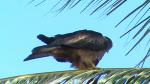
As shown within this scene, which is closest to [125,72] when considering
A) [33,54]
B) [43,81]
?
[43,81]

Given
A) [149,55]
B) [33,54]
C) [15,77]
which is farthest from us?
[33,54]

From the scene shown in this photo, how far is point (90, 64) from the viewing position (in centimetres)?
549

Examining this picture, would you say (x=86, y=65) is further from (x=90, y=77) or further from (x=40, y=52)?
(x=90, y=77)

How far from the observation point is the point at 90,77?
3.90 m

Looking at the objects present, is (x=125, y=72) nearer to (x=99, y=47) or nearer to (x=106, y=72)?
(x=106, y=72)

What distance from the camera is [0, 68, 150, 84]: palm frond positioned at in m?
3.53

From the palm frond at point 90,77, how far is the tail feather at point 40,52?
52cm

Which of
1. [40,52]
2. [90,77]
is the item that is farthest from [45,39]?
[90,77]

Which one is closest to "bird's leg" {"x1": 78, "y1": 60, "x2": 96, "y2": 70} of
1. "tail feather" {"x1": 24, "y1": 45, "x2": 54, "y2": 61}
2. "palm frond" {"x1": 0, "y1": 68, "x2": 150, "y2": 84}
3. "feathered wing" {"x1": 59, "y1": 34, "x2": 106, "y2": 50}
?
"feathered wing" {"x1": 59, "y1": 34, "x2": 106, "y2": 50}

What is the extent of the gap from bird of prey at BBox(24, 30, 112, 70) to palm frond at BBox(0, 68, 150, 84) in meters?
0.76

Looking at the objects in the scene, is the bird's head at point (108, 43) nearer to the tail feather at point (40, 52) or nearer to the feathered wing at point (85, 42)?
the feathered wing at point (85, 42)

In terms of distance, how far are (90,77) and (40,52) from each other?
1.03m

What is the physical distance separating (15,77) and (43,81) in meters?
0.33

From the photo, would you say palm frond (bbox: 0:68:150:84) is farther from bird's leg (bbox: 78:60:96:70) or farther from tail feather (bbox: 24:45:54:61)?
bird's leg (bbox: 78:60:96:70)
